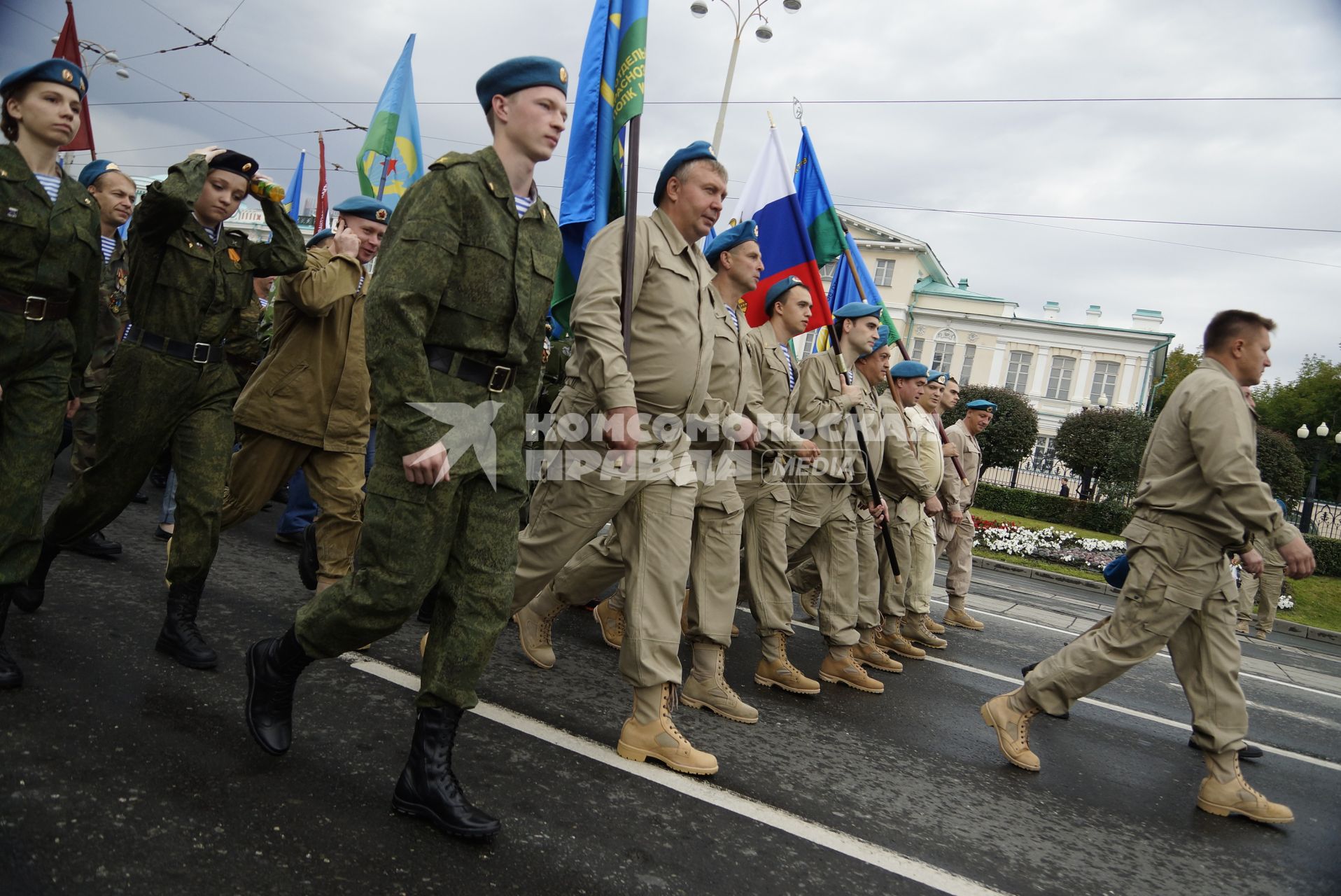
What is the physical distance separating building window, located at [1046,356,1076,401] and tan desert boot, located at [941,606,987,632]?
49.2 metres

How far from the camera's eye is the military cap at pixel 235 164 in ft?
12.8

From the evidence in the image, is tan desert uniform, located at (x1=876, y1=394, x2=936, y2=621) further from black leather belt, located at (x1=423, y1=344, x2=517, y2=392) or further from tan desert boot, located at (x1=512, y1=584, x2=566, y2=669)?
black leather belt, located at (x1=423, y1=344, x2=517, y2=392)

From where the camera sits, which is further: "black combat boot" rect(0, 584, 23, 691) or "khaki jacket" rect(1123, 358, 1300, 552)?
"khaki jacket" rect(1123, 358, 1300, 552)

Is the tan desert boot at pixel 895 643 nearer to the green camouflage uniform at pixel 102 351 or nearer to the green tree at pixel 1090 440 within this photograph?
the green camouflage uniform at pixel 102 351

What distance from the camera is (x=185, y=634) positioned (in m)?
3.82

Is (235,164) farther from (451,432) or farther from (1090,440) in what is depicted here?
(1090,440)

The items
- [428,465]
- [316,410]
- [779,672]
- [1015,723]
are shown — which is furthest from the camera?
[779,672]

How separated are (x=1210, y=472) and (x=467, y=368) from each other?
3.23m

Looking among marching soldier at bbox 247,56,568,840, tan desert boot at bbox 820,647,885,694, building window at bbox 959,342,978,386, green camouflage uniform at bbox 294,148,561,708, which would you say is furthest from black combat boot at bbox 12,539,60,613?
building window at bbox 959,342,978,386

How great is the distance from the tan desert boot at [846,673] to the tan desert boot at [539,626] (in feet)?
5.43

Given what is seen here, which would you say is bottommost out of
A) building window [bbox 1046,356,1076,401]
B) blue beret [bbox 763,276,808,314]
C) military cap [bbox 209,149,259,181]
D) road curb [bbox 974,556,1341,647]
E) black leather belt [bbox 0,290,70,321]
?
road curb [bbox 974,556,1341,647]

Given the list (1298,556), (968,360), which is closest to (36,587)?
(1298,556)

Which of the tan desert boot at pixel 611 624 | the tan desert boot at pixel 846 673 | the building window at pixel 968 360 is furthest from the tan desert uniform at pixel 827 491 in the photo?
the building window at pixel 968 360

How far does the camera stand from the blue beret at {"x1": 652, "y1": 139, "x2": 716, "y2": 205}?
415 cm
